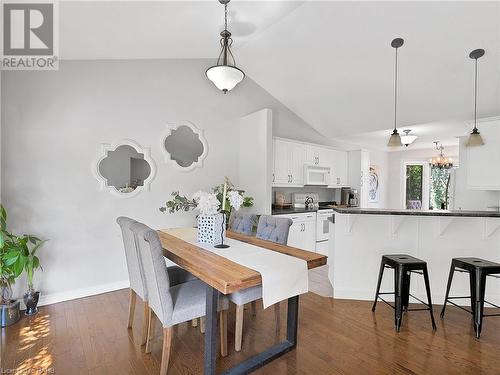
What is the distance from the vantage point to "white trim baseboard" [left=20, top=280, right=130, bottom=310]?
3045 mm

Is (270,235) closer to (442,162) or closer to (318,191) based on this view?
(318,191)

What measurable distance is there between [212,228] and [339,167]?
426 cm

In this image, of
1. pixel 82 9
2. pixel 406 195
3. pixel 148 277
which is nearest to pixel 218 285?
pixel 148 277

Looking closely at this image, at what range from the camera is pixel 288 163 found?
4.96 meters

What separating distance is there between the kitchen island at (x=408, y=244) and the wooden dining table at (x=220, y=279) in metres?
1.22

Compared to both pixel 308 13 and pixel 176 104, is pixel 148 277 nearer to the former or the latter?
pixel 176 104

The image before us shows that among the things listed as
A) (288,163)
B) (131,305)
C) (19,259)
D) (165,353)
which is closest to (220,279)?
(165,353)

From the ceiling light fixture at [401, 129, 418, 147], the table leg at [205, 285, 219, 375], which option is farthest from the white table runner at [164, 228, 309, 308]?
the ceiling light fixture at [401, 129, 418, 147]

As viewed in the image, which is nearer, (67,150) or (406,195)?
(67,150)

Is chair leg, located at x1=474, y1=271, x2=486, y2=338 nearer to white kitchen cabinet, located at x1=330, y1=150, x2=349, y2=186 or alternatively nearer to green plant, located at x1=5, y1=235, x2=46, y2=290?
white kitchen cabinet, located at x1=330, y1=150, x2=349, y2=186

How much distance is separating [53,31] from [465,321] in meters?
4.87

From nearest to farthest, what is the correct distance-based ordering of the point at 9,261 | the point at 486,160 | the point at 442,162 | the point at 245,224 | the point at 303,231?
the point at 9,261 → the point at 245,224 → the point at 486,160 → the point at 303,231 → the point at 442,162

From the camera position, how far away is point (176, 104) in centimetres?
391

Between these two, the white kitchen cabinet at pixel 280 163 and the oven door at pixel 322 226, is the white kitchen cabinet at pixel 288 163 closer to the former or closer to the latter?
the white kitchen cabinet at pixel 280 163
